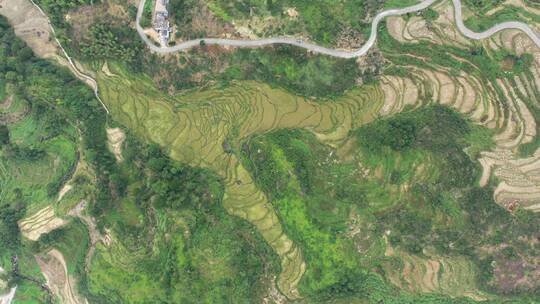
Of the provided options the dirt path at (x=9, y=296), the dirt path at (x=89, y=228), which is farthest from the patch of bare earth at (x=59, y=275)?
the dirt path at (x=9, y=296)

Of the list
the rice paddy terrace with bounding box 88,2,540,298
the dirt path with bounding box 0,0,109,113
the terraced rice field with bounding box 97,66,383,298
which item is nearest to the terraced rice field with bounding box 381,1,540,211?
the rice paddy terrace with bounding box 88,2,540,298

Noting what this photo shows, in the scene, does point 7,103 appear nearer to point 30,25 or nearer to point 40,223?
point 30,25

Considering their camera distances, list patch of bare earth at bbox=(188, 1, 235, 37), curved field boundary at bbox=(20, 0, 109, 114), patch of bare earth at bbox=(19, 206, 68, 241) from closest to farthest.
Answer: patch of bare earth at bbox=(188, 1, 235, 37) < patch of bare earth at bbox=(19, 206, 68, 241) < curved field boundary at bbox=(20, 0, 109, 114)

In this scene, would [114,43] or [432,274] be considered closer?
[432,274]

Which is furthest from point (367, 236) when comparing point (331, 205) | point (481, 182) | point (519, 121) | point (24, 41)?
point (24, 41)

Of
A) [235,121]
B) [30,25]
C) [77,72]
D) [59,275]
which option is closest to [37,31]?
[30,25]

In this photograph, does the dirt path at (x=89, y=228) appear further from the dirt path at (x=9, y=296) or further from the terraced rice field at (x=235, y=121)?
the dirt path at (x=9, y=296)

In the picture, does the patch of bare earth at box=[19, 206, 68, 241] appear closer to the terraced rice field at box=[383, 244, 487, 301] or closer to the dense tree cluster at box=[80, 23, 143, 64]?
the dense tree cluster at box=[80, 23, 143, 64]
